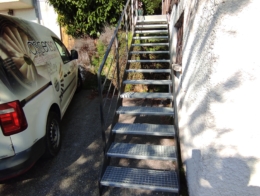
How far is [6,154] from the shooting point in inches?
76.1

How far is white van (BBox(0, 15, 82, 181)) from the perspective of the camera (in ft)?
6.29

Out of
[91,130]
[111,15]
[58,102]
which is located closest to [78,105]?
[91,130]

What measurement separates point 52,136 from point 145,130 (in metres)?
1.49

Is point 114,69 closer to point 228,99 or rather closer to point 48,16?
point 228,99

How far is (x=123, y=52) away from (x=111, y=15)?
5.22 feet

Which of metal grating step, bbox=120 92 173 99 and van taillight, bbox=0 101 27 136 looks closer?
van taillight, bbox=0 101 27 136

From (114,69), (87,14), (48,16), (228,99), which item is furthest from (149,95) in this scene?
(48,16)

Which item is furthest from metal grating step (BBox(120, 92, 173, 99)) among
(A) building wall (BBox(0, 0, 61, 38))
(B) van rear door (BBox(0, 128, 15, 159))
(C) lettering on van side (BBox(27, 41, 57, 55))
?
(A) building wall (BBox(0, 0, 61, 38))

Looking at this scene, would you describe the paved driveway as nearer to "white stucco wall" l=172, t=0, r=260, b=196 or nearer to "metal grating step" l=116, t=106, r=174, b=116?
"metal grating step" l=116, t=106, r=174, b=116

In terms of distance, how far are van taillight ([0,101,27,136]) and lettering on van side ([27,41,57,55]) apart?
103 centimetres

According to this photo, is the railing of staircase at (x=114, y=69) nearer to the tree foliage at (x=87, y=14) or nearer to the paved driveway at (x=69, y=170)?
the paved driveway at (x=69, y=170)

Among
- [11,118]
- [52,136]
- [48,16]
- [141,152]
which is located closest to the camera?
[11,118]

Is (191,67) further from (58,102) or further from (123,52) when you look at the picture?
(123,52)

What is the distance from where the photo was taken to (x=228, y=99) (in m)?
1.44
